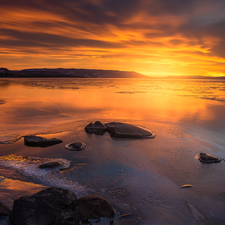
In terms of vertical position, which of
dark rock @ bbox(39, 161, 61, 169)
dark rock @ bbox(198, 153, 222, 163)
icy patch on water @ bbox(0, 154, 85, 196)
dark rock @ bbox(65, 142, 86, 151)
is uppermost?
dark rock @ bbox(198, 153, 222, 163)

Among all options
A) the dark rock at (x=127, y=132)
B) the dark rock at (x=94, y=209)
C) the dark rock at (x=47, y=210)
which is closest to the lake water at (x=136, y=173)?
the dark rock at (x=94, y=209)

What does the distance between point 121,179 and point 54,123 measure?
19.4 ft

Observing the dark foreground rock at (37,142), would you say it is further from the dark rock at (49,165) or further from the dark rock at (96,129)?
the dark rock at (96,129)

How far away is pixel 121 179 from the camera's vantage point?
171 inches

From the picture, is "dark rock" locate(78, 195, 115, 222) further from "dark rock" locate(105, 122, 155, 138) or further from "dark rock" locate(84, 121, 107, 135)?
"dark rock" locate(84, 121, 107, 135)

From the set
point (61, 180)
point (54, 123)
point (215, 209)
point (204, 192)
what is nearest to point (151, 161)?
point (204, 192)

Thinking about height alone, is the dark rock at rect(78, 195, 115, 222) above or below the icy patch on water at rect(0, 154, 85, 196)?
above

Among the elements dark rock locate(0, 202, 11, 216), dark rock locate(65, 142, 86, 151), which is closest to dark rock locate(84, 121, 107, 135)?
dark rock locate(65, 142, 86, 151)

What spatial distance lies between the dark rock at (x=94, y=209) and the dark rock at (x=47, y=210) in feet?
0.75

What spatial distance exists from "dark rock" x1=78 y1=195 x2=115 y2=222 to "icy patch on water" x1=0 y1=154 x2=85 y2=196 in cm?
59

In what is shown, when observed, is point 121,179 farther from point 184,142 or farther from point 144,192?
point 184,142

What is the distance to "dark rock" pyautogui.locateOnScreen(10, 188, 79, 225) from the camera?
2.68 meters

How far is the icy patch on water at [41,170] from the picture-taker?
407 centimetres

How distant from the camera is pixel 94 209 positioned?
307cm
